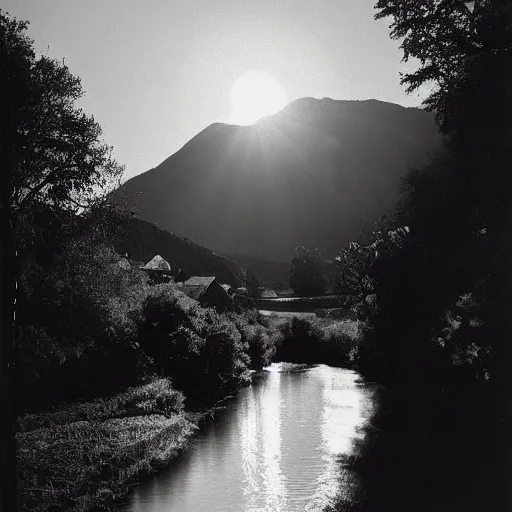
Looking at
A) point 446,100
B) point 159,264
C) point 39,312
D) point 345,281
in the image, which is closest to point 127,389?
point 39,312

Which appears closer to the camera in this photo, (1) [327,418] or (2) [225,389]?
(1) [327,418]

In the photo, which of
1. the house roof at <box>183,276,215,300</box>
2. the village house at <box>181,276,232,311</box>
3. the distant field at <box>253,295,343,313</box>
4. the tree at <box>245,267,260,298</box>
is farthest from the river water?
the tree at <box>245,267,260,298</box>

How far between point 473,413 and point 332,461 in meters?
7.06

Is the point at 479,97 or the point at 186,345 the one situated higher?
the point at 479,97

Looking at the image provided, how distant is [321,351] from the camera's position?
3142 inches

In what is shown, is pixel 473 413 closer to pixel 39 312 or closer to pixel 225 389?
pixel 39 312

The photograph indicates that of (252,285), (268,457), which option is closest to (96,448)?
(268,457)

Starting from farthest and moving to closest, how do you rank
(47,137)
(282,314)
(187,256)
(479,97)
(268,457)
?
(187,256), (282,314), (268,457), (47,137), (479,97)

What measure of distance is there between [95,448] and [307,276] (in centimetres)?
10362

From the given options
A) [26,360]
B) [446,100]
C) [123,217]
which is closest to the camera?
[446,100]

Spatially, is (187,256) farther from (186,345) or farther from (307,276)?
(186,345)

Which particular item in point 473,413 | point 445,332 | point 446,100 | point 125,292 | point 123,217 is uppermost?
point 446,100

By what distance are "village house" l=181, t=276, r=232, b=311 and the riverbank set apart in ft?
129

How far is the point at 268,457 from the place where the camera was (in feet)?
98.1
